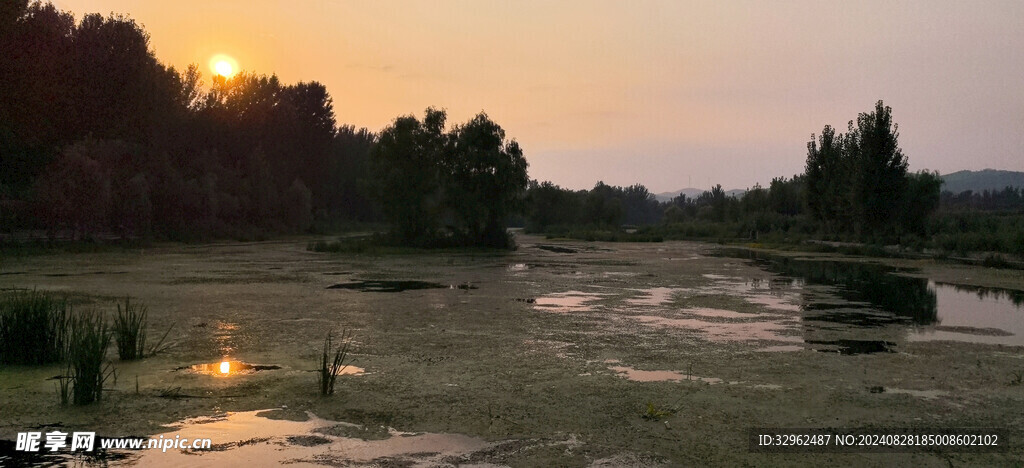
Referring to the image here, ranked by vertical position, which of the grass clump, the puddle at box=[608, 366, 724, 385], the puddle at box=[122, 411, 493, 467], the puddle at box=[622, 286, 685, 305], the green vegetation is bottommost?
the puddle at box=[122, 411, 493, 467]

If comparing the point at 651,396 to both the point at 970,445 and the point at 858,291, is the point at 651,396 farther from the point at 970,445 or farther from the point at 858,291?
the point at 858,291

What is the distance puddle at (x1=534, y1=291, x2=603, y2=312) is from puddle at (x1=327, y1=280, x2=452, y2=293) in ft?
13.2

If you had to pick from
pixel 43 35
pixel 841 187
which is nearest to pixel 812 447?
pixel 43 35

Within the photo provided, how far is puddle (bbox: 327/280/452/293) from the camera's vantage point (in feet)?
65.9

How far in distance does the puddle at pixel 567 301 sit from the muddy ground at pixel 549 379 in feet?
0.25

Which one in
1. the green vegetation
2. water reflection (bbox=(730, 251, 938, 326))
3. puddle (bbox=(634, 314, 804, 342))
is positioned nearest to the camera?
puddle (bbox=(634, 314, 804, 342))

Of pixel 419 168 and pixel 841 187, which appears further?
pixel 841 187

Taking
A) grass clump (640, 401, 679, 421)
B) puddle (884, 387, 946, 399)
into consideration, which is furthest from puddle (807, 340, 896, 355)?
grass clump (640, 401, 679, 421)

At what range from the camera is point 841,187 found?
4812 cm

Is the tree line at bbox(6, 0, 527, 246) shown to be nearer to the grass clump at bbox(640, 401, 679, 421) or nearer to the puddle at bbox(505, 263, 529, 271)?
the puddle at bbox(505, 263, 529, 271)

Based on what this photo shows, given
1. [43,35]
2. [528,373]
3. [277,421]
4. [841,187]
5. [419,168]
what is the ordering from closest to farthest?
[277,421] < [528,373] < [43,35] < [419,168] < [841,187]

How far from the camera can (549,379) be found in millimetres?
8836

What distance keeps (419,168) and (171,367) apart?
3456 cm

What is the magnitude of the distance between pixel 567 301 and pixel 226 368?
380 inches
